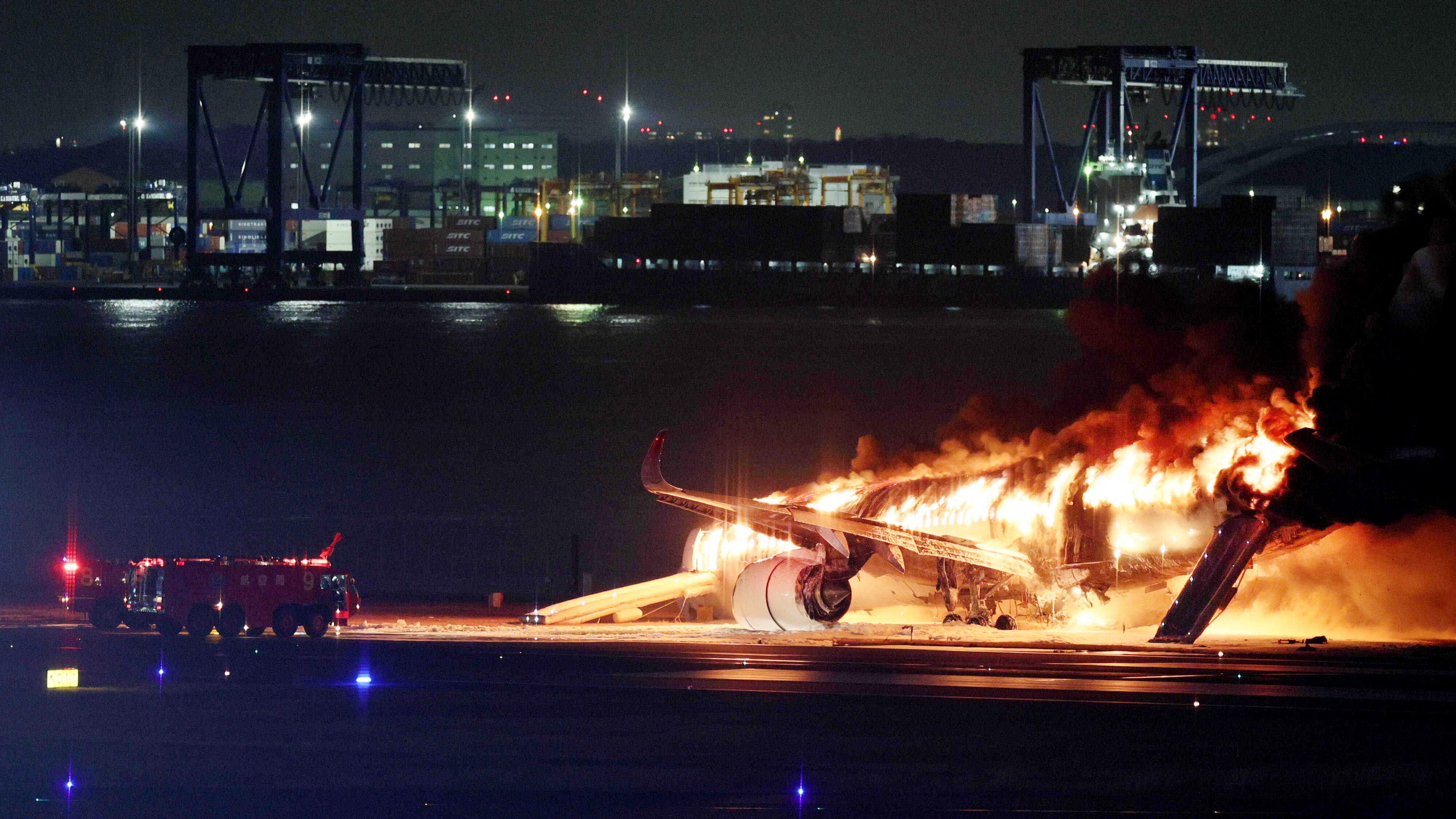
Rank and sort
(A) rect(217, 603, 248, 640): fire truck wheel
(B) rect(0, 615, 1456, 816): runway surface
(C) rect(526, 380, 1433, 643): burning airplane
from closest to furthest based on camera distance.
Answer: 1. (B) rect(0, 615, 1456, 816): runway surface
2. (C) rect(526, 380, 1433, 643): burning airplane
3. (A) rect(217, 603, 248, 640): fire truck wheel

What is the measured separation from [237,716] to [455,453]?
67.3m

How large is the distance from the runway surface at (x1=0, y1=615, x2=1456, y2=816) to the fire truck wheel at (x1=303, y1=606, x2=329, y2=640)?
10.3 feet

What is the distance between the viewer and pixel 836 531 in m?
27.3

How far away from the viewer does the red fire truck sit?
2577 centimetres

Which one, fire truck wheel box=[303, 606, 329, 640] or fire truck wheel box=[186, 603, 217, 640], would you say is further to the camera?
fire truck wheel box=[303, 606, 329, 640]

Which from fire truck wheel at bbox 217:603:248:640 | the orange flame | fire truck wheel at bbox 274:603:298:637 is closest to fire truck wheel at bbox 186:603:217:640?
fire truck wheel at bbox 217:603:248:640

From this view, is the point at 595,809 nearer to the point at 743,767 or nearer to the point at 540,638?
the point at 743,767

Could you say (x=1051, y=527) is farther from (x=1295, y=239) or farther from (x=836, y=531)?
(x=1295, y=239)

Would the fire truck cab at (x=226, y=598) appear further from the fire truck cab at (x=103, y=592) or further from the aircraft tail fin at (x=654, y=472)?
the aircraft tail fin at (x=654, y=472)

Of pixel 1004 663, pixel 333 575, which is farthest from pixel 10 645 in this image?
pixel 1004 663

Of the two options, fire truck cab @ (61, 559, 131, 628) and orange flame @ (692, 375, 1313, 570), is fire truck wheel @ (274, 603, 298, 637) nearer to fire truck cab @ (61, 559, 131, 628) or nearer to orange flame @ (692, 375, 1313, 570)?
fire truck cab @ (61, 559, 131, 628)

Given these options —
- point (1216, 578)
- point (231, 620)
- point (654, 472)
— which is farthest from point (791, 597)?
point (231, 620)

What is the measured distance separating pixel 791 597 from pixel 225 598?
918cm

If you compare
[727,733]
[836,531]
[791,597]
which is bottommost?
[791,597]
